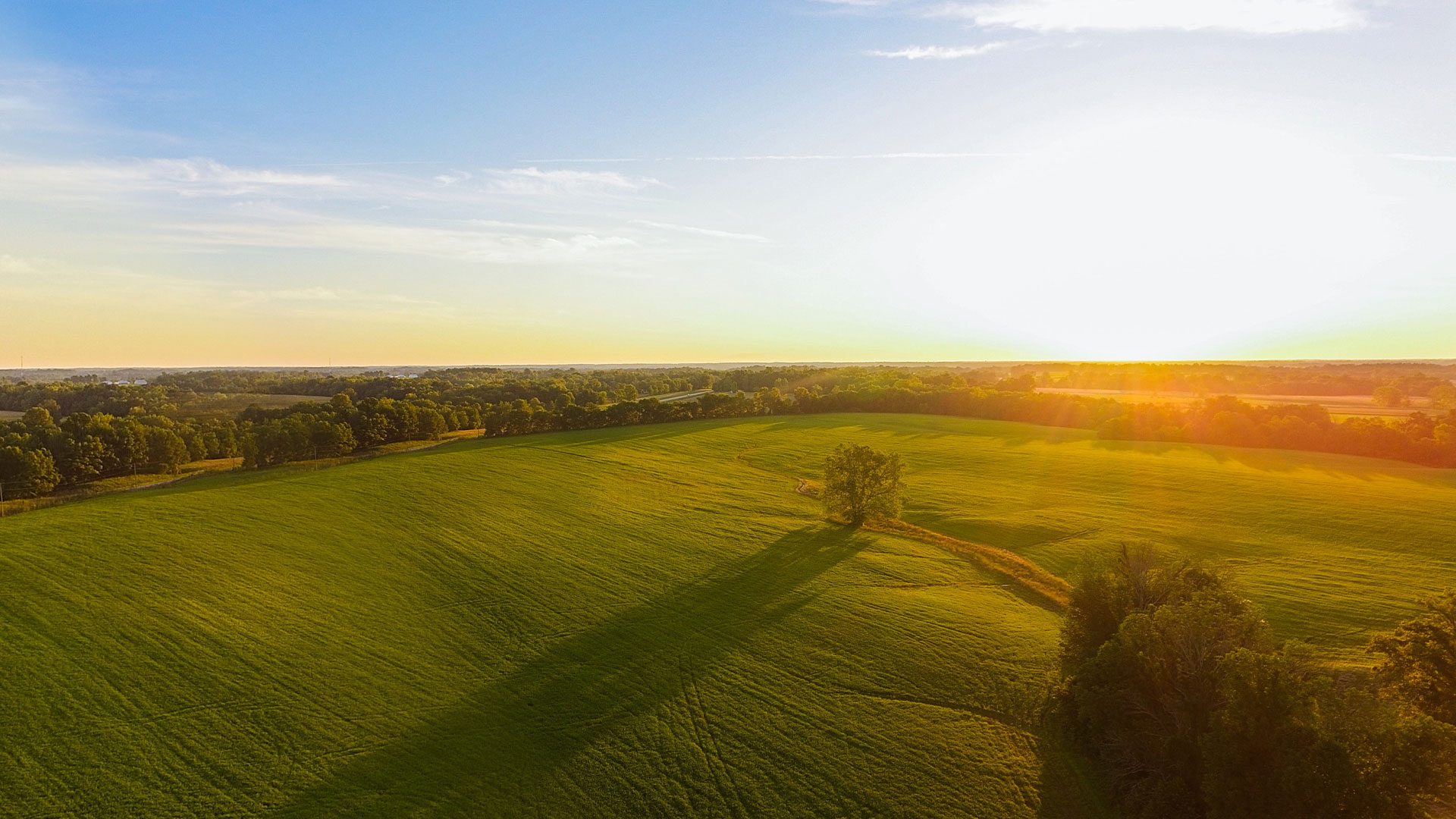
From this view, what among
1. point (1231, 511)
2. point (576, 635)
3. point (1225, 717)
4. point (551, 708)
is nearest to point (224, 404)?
point (576, 635)

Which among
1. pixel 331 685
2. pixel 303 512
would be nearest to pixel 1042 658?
pixel 331 685

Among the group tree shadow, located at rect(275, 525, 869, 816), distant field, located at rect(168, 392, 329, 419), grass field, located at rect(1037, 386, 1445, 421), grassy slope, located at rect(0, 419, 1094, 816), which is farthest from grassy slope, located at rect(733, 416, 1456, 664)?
distant field, located at rect(168, 392, 329, 419)

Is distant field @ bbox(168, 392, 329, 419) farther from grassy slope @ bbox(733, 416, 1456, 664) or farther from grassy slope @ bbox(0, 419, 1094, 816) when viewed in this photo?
grassy slope @ bbox(733, 416, 1456, 664)

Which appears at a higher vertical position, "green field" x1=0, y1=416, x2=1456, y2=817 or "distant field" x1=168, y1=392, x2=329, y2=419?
"distant field" x1=168, y1=392, x2=329, y2=419

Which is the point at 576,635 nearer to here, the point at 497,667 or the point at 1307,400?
the point at 497,667

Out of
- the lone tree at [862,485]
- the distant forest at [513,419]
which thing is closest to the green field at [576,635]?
the lone tree at [862,485]

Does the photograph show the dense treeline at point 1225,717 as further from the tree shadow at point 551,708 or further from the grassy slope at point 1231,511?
the tree shadow at point 551,708

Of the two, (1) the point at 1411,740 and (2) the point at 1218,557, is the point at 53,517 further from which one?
(2) the point at 1218,557
